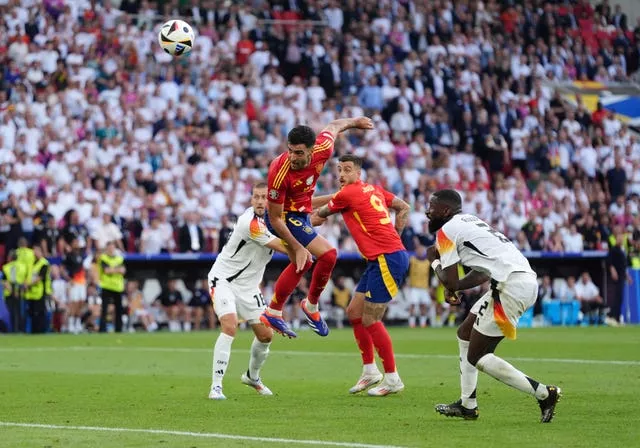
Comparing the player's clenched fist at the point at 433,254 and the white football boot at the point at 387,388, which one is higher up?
the player's clenched fist at the point at 433,254

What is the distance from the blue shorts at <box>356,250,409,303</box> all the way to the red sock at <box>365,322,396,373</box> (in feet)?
1.01

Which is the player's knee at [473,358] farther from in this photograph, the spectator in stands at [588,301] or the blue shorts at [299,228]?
the spectator in stands at [588,301]

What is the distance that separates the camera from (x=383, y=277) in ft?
46.5

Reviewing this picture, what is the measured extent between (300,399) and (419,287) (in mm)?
17798

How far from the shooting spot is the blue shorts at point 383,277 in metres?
14.0

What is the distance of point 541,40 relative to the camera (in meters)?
39.9

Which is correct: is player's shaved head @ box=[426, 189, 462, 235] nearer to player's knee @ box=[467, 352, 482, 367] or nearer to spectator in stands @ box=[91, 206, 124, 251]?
player's knee @ box=[467, 352, 482, 367]

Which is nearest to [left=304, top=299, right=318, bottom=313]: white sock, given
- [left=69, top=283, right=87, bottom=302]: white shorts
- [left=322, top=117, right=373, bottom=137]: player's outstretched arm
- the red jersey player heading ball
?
the red jersey player heading ball

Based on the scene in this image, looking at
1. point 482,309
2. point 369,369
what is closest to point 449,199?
point 482,309

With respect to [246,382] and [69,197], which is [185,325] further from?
[246,382]

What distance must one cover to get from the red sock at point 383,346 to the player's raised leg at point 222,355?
154 cm

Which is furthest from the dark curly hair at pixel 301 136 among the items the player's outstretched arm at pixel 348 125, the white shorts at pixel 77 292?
the white shorts at pixel 77 292

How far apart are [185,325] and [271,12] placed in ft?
36.6

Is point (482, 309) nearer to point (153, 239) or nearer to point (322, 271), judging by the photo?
point (322, 271)
